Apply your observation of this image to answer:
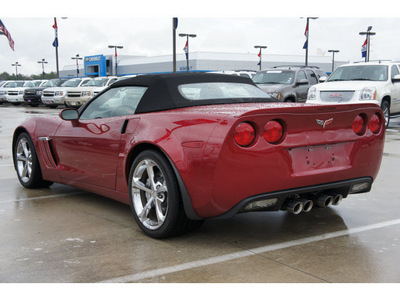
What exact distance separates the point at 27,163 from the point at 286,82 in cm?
1168

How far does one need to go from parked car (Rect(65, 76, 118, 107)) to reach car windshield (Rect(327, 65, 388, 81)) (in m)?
13.3

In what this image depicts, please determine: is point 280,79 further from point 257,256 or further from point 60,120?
point 257,256

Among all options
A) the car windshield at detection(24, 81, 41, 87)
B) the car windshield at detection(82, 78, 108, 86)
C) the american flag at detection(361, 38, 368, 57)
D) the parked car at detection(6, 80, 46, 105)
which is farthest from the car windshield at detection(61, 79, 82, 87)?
the american flag at detection(361, 38, 368, 57)

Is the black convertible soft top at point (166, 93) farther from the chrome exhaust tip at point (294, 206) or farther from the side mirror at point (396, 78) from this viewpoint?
the side mirror at point (396, 78)

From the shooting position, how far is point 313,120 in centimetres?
389

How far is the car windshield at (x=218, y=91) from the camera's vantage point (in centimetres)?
458

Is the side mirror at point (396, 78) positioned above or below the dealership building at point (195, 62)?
below

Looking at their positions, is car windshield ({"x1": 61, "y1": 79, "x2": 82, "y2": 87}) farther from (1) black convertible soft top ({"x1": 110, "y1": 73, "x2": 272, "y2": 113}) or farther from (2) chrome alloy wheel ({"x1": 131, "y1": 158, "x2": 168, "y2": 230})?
(2) chrome alloy wheel ({"x1": 131, "y1": 158, "x2": 168, "y2": 230})

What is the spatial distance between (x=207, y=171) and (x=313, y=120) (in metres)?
0.94

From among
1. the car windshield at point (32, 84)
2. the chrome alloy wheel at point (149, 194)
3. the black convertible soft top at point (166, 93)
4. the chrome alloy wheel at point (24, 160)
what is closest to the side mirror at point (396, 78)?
the black convertible soft top at point (166, 93)

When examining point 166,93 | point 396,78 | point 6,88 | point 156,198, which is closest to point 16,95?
point 6,88

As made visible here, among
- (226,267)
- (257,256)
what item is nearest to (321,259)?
(257,256)

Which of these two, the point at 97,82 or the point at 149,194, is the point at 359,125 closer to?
the point at 149,194

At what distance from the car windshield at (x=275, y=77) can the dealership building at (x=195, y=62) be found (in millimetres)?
62468
